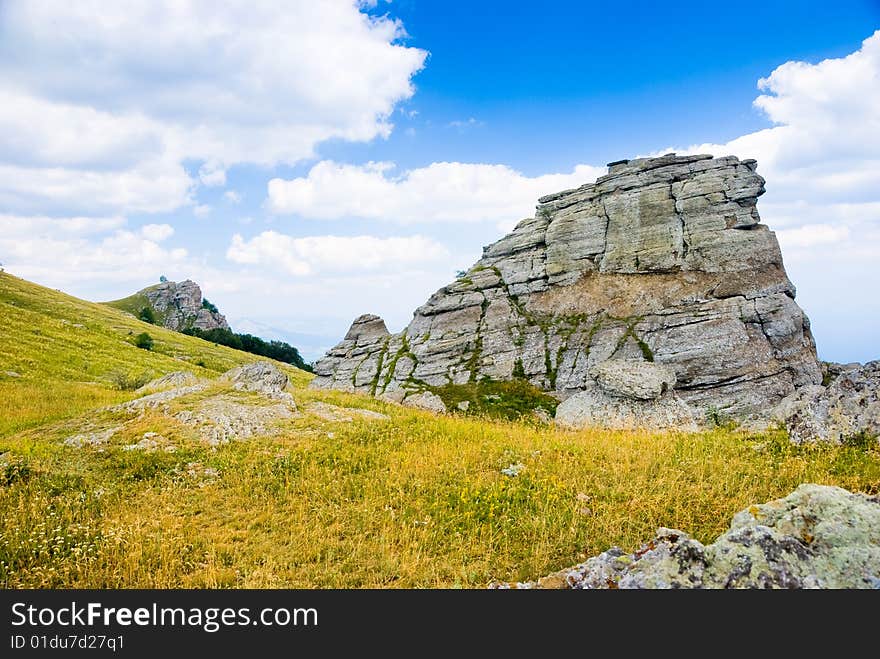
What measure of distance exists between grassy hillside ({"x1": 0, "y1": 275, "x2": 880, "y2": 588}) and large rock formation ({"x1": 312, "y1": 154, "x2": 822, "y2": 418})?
1620 inches

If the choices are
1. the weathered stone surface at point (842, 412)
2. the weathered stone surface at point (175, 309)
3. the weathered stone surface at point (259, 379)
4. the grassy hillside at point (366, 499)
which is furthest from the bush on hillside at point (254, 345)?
the weathered stone surface at point (842, 412)

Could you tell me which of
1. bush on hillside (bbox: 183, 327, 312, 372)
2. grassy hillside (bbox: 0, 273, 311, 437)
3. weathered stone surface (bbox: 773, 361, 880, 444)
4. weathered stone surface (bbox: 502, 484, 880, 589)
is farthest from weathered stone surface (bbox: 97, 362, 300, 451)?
bush on hillside (bbox: 183, 327, 312, 372)

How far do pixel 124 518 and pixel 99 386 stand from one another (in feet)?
109

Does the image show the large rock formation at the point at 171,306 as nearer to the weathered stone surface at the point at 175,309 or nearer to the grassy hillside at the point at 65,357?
the weathered stone surface at the point at 175,309

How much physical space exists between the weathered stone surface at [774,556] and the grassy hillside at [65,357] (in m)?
25.0

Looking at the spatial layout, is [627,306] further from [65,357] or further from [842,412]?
[65,357]

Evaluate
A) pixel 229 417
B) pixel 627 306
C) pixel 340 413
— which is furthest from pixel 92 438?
pixel 627 306

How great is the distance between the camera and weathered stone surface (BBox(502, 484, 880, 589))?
6.04 meters

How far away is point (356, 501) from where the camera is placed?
11.4m

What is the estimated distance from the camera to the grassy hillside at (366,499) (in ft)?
27.8

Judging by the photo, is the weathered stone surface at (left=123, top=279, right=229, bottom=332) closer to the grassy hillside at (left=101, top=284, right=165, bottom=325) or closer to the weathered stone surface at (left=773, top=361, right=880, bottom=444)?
the grassy hillside at (left=101, top=284, right=165, bottom=325)

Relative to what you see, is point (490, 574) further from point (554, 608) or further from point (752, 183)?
point (752, 183)

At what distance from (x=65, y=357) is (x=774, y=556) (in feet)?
194

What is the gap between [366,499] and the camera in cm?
1140
